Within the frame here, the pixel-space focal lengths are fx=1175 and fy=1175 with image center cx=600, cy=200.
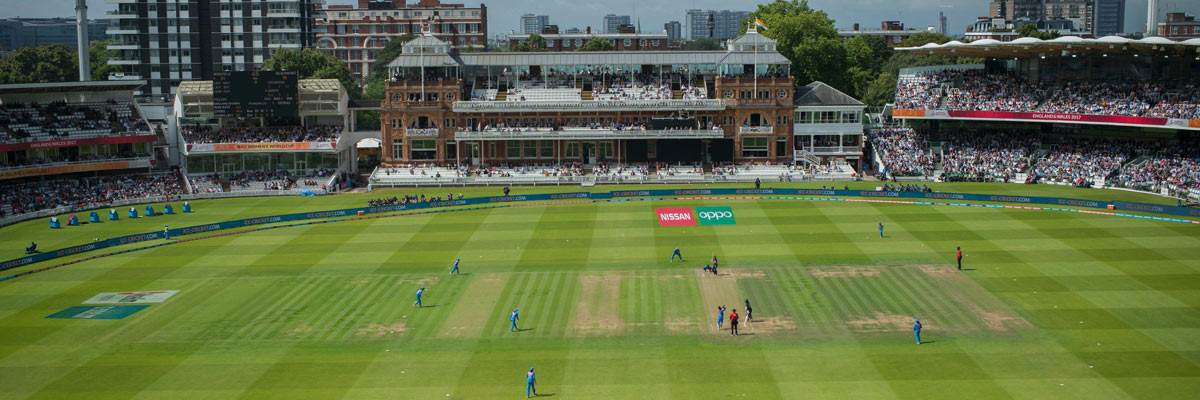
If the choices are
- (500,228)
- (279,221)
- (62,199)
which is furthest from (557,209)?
(62,199)

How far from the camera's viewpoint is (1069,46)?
272ft

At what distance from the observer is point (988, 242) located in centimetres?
5981

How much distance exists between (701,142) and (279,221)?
36327mm

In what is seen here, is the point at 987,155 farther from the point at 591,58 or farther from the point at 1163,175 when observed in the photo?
the point at 591,58

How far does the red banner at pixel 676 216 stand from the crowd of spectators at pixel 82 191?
36985 millimetres

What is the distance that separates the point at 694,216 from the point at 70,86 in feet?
164

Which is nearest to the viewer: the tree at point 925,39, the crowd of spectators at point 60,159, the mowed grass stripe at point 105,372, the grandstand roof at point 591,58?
the mowed grass stripe at point 105,372

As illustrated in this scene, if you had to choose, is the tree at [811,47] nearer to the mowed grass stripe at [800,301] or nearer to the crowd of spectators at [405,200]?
the crowd of spectators at [405,200]

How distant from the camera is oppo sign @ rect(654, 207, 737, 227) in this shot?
224ft

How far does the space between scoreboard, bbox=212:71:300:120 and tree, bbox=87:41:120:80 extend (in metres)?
47.0

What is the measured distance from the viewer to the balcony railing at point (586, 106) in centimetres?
9419

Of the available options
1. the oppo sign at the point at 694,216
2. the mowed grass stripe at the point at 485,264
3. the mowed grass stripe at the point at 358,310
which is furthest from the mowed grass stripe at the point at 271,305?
the oppo sign at the point at 694,216

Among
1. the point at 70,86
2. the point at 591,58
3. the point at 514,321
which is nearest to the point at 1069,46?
the point at 591,58

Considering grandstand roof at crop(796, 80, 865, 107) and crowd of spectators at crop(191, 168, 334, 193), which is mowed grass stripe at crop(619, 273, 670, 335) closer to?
crowd of spectators at crop(191, 168, 334, 193)
